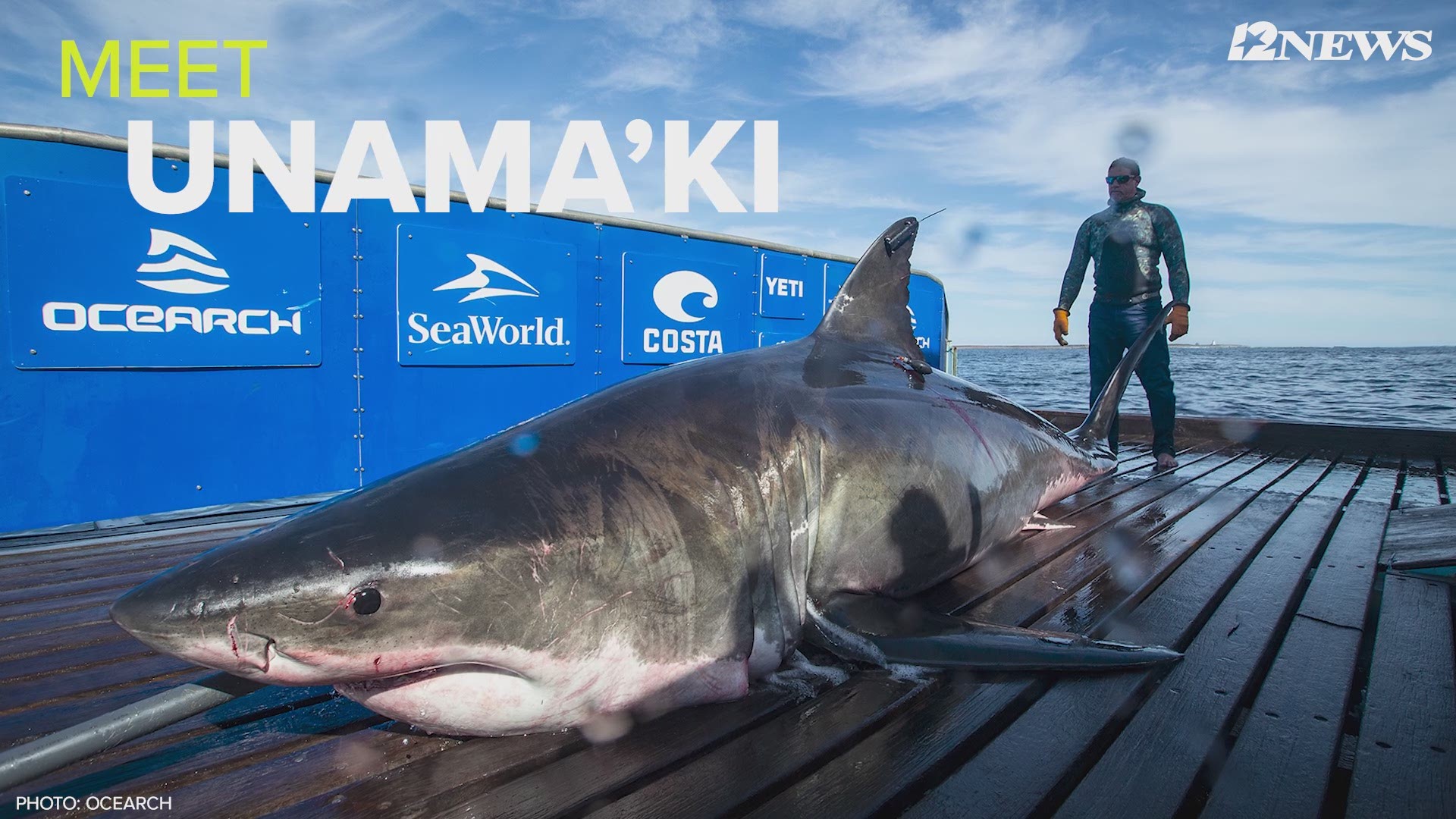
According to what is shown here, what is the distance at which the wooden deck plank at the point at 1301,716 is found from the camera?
1614 mm

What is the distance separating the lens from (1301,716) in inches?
77.4

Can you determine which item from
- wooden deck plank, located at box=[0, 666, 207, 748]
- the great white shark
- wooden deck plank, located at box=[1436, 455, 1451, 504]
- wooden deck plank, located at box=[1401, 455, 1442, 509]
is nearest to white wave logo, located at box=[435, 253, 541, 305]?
the great white shark

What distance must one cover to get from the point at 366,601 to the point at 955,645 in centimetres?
155

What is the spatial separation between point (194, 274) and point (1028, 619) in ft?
16.6

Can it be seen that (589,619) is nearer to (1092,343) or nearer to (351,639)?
(351,639)

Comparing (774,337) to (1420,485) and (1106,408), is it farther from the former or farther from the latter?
(1420,485)

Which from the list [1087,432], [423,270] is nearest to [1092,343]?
[1087,432]

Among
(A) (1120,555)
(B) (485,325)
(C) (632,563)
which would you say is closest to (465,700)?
(C) (632,563)

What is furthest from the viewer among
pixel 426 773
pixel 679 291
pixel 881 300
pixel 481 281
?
pixel 679 291

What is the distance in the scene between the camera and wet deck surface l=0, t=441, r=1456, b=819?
1600 millimetres

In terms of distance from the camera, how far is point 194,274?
475 centimetres

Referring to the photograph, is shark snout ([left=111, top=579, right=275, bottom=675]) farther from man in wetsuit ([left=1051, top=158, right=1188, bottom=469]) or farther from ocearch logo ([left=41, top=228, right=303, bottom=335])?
man in wetsuit ([left=1051, top=158, right=1188, bottom=469])

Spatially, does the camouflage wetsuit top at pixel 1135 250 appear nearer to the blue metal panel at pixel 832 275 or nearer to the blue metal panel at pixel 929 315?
the blue metal panel at pixel 832 275

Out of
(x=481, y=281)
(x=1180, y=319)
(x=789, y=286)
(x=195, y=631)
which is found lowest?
(x=195, y=631)
